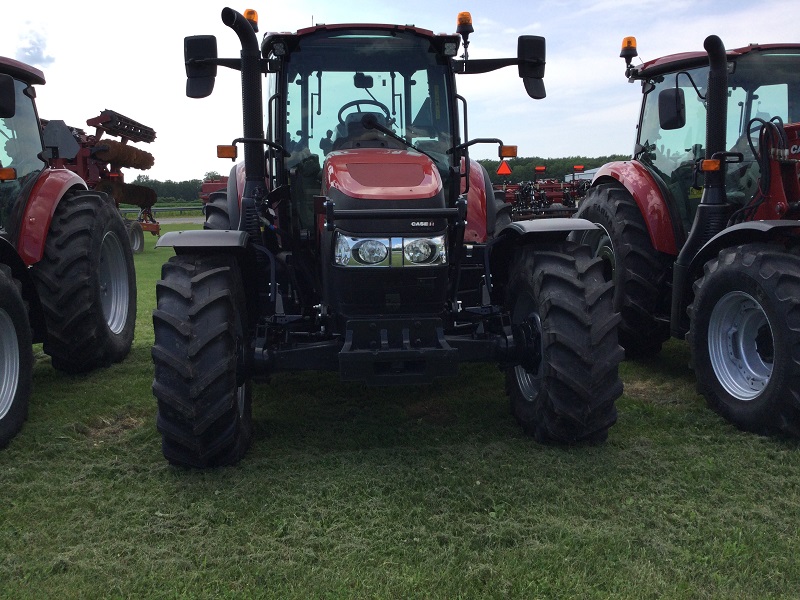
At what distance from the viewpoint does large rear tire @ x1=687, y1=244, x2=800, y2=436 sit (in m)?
3.96

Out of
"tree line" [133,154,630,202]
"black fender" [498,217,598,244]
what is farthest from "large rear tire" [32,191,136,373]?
"tree line" [133,154,630,202]

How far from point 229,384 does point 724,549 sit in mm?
2235

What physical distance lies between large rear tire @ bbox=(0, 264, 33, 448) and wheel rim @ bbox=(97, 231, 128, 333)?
1.83 metres

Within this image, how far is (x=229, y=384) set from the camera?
3.70 metres

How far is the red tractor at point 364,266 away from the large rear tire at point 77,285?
1.56 m

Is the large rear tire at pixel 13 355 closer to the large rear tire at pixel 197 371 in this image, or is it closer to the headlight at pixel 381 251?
the large rear tire at pixel 197 371

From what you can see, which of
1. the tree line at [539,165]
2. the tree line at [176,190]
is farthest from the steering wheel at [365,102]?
the tree line at [176,190]

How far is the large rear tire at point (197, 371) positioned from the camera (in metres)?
3.62

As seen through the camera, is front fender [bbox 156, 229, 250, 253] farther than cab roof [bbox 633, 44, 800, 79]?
No

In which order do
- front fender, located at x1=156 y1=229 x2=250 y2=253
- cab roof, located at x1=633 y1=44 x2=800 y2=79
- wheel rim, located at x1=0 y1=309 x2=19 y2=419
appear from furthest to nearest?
cab roof, located at x1=633 y1=44 x2=800 y2=79
wheel rim, located at x1=0 y1=309 x2=19 y2=419
front fender, located at x1=156 y1=229 x2=250 y2=253

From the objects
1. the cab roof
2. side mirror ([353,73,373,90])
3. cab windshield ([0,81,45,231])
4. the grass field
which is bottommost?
the grass field

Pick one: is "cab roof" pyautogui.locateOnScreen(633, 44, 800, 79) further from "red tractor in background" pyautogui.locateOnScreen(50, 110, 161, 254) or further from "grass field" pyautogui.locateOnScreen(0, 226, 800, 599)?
"red tractor in background" pyautogui.locateOnScreen(50, 110, 161, 254)

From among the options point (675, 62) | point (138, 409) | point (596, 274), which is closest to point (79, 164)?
point (138, 409)

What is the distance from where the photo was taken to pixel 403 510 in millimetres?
3312
